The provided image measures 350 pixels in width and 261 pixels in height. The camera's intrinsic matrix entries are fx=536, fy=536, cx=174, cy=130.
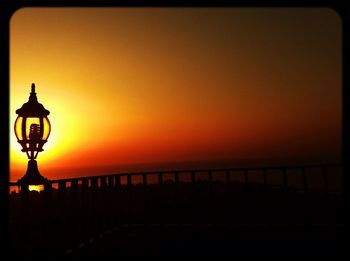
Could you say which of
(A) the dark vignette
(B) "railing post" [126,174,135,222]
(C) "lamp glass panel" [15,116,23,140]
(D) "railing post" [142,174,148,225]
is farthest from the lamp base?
(A) the dark vignette

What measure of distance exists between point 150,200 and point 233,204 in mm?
1209

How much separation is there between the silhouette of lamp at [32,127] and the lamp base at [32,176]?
0.02 meters

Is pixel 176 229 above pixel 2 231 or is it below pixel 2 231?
below

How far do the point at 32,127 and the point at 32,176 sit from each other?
957 mm

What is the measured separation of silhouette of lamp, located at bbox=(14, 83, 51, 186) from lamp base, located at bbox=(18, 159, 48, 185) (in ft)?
0.06

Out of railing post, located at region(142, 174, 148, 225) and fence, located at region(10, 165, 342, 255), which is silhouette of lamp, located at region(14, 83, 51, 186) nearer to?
fence, located at region(10, 165, 342, 255)

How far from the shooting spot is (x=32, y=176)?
701 centimetres

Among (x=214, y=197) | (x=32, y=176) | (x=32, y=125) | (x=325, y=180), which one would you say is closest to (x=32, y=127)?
(x=32, y=125)

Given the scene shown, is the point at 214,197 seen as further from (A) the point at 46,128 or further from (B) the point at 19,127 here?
(B) the point at 19,127

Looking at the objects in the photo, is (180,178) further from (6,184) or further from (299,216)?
(6,184)

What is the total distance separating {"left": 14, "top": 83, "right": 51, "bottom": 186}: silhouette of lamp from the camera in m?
7.57

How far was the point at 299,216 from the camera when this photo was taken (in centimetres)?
709
